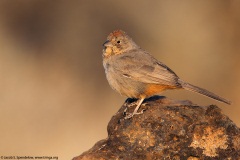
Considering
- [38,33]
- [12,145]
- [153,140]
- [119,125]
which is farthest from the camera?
[38,33]

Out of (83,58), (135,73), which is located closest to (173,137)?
(135,73)

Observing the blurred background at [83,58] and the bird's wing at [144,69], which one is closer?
the bird's wing at [144,69]

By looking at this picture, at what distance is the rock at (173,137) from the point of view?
234 inches

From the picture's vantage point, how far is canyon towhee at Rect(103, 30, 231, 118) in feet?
25.6

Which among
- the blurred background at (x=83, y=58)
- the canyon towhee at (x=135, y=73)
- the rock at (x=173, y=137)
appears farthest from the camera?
the blurred background at (x=83, y=58)

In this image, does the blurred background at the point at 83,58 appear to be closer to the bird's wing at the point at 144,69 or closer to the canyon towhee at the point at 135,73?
the canyon towhee at the point at 135,73

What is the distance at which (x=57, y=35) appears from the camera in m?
13.4

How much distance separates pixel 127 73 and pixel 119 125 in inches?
59.3

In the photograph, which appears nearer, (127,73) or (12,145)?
(127,73)

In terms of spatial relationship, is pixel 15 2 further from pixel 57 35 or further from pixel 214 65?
pixel 214 65

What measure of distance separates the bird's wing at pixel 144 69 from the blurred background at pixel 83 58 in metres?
4.41

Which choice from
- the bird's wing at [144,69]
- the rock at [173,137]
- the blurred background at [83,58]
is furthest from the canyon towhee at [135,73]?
the blurred background at [83,58]

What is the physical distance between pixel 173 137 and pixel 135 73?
2.02 metres

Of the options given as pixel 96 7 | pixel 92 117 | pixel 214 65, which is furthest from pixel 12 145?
pixel 214 65
